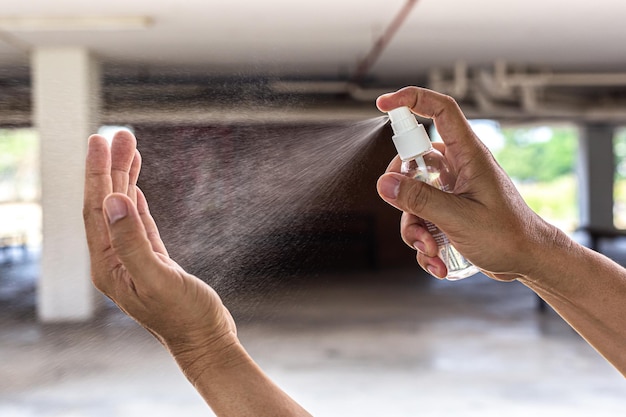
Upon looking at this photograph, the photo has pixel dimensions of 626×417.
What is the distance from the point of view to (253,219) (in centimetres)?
90

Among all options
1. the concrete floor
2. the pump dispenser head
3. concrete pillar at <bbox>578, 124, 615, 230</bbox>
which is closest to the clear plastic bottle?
the pump dispenser head

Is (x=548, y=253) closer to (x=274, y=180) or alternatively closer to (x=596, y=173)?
(x=274, y=180)

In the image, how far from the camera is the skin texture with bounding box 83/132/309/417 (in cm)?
42

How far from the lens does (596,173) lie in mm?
10312

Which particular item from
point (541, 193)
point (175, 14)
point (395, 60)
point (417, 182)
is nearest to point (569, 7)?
point (395, 60)

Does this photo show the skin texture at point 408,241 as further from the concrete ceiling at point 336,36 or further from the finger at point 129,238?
the concrete ceiling at point 336,36

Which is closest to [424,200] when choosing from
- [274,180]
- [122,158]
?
[122,158]

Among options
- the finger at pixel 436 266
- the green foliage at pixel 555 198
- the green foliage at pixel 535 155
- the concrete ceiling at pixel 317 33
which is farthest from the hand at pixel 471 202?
the green foliage at pixel 535 155

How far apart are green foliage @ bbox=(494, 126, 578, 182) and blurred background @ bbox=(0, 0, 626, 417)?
7319 mm

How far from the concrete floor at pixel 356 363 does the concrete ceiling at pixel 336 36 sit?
139cm

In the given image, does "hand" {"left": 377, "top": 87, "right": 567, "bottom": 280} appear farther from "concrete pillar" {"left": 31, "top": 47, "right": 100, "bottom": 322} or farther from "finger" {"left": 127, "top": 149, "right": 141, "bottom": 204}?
"concrete pillar" {"left": 31, "top": 47, "right": 100, "bottom": 322}

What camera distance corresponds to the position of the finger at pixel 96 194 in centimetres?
44

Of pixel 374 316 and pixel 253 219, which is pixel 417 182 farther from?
pixel 374 316

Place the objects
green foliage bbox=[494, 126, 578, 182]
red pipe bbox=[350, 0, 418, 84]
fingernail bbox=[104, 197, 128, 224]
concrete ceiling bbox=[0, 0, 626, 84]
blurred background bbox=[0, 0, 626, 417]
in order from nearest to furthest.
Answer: fingernail bbox=[104, 197, 128, 224] → blurred background bbox=[0, 0, 626, 417] → concrete ceiling bbox=[0, 0, 626, 84] → red pipe bbox=[350, 0, 418, 84] → green foliage bbox=[494, 126, 578, 182]
